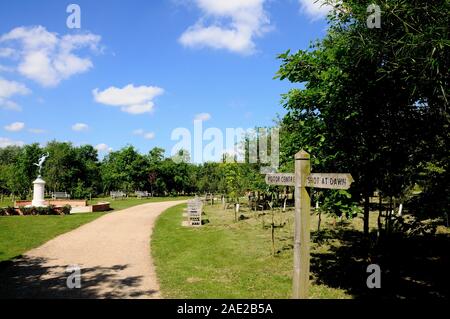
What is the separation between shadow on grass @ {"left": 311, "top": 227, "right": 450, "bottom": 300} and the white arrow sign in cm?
244

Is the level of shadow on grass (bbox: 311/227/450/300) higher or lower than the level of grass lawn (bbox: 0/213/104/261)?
higher

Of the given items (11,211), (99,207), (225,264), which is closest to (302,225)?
(225,264)

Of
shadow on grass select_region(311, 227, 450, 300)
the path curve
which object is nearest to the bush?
the path curve

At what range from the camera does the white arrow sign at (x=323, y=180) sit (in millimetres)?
5051

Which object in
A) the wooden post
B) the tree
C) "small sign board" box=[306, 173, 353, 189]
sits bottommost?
the wooden post

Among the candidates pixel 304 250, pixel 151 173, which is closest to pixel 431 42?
pixel 304 250

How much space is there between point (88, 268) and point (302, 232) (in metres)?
7.93

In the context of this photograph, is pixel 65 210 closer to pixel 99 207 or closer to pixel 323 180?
pixel 99 207

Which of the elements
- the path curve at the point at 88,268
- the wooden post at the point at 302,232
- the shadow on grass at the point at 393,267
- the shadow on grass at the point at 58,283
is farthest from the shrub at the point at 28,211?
the wooden post at the point at 302,232

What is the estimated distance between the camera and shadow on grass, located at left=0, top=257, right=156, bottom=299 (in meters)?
8.23

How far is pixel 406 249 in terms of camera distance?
12562mm

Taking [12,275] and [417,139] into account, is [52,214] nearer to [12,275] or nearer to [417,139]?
[12,275]

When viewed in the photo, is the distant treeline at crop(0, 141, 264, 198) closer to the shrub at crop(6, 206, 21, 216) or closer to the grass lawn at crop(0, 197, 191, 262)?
the shrub at crop(6, 206, 21, 216)

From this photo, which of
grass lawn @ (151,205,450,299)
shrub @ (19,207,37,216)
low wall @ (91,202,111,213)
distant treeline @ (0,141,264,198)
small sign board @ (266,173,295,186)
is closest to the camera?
small sign board @ (266,173,295,186)
